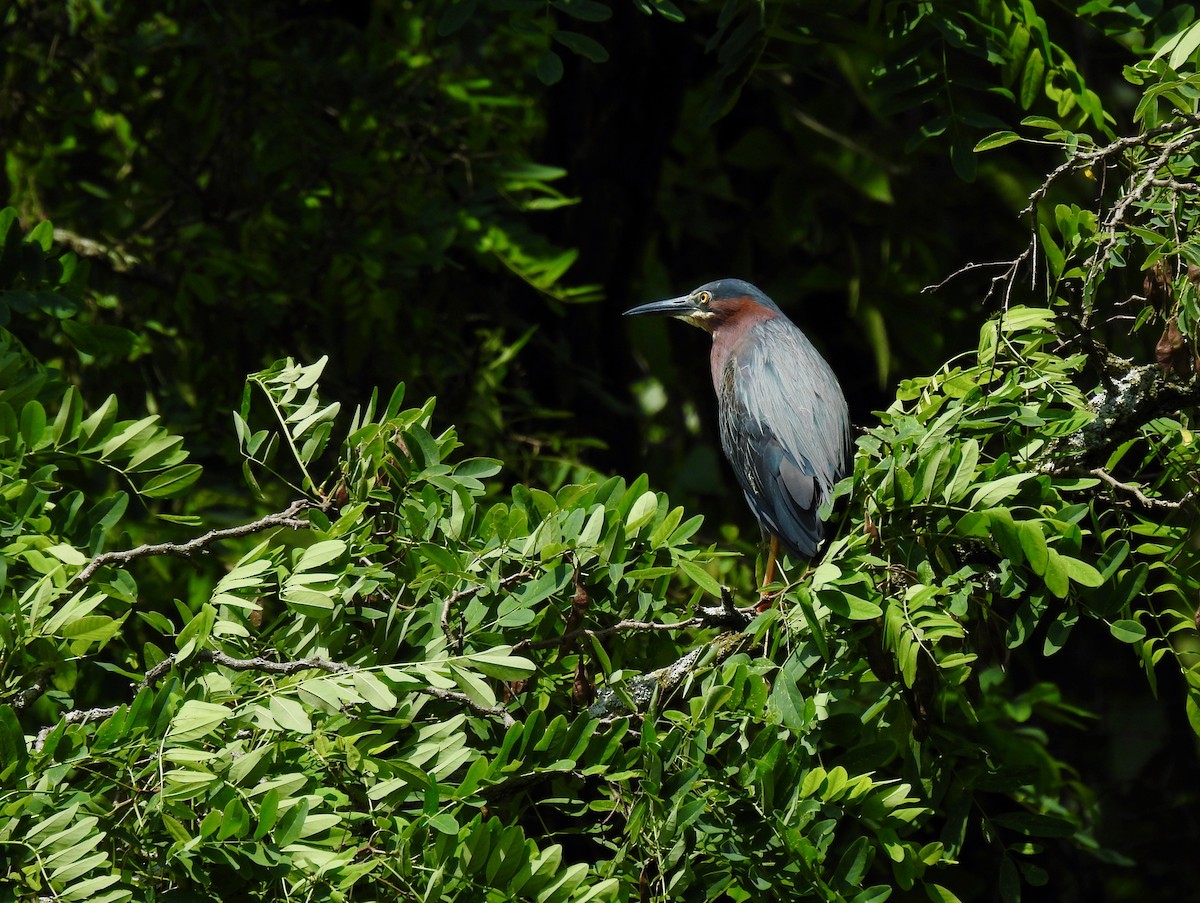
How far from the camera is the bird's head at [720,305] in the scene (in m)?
4.30

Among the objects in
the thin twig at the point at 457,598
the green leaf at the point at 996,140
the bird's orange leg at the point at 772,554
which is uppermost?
the green leaf at the point at 996,140

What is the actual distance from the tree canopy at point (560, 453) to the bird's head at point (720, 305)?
1.20 feet

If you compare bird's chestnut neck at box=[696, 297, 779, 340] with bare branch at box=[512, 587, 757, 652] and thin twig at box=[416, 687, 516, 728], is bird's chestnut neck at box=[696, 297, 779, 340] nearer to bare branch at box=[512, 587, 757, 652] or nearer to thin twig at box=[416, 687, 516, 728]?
bare branch at box=[512, 587, 757, 652]

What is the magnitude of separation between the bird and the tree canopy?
0.18 meters

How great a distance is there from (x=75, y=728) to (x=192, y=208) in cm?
297

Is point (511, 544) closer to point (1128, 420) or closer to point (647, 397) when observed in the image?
point (1128, 420)

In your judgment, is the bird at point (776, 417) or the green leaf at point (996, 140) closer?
the green leaf at point (996, 140)

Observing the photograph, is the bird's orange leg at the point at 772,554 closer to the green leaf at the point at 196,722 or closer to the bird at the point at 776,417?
the bird at the point at 776,417

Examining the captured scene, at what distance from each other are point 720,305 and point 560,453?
0.73 meters

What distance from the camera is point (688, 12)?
447cm

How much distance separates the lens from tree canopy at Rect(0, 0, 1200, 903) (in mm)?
1857

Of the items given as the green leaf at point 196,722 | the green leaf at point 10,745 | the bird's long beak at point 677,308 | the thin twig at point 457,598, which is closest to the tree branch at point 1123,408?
the thin twig at point 457,598

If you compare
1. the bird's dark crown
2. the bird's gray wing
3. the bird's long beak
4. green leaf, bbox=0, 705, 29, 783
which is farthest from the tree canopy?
the bird's dark crown

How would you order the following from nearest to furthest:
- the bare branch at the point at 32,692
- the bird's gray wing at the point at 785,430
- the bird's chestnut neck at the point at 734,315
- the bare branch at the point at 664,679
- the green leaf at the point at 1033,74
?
the bare branch at the point at 32,692
the bare branch at the point at 664,679
the green leaf at the point at 1033,74
the bird's gray wing at the point at 785,430
the bird's chestnut neck at the point at 734,315
